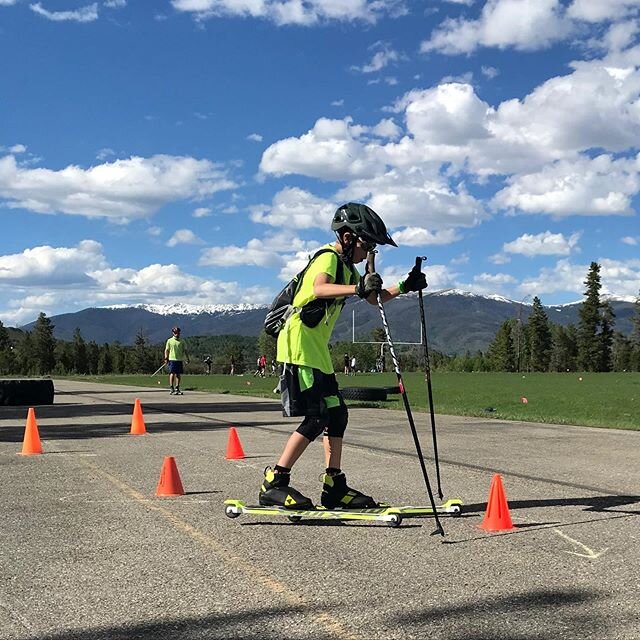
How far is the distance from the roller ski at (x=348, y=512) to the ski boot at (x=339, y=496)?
0.35ft

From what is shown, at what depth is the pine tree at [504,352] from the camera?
134m

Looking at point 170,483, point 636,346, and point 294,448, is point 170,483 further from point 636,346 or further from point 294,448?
point 636,346

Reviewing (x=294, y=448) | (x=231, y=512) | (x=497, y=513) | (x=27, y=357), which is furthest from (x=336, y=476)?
(x=27, y=357)

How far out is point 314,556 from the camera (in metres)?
5.06

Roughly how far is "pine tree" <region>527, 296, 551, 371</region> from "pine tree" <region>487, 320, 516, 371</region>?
565 cm

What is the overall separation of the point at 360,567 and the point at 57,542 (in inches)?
84.9

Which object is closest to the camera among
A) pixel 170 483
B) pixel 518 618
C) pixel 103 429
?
pixel 518 618

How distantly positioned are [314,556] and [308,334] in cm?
178

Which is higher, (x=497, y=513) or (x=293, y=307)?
(x=293, y=307)

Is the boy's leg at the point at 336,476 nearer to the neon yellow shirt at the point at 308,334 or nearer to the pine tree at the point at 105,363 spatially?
the neon yellow shirt at the point at 308,334

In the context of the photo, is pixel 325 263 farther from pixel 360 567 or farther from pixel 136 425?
pixel 136 425

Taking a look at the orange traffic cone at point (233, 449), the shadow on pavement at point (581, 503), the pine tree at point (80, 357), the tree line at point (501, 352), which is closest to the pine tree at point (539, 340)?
the tree line at point (501, 352)

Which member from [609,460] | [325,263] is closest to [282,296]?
[325,263]

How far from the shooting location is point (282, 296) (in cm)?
635
